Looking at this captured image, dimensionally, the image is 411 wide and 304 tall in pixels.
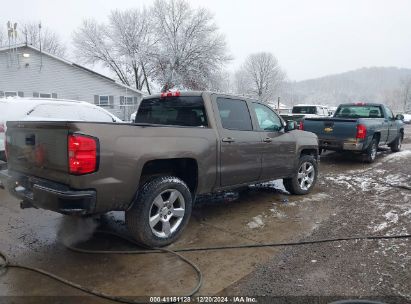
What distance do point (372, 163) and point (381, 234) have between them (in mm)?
6442

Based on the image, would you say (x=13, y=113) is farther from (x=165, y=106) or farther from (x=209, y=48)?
(x=209, y=48)

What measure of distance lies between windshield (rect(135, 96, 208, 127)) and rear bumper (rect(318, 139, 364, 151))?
6158 millimetres

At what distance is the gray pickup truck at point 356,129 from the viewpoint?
365 inches

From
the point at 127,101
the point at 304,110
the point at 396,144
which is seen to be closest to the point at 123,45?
the point at 127,101

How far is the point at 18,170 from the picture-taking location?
3922 mm

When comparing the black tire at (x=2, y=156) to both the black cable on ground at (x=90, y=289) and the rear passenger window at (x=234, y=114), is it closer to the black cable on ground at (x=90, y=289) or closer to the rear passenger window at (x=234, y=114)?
the black cable on ground at (x=90, y=289)

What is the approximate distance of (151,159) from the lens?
12.0 feet

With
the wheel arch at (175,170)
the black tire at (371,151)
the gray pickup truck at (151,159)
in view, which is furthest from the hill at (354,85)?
the wheel arch at (175,170)

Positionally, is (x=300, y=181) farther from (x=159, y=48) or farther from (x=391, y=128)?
(x=159, y=48)

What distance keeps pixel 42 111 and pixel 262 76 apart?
177 feet

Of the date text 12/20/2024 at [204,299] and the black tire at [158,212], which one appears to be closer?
the date text 12/20/2024 at [204,299]

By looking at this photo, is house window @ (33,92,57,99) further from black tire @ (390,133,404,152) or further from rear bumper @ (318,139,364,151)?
black tire @ (390,133,404,152)

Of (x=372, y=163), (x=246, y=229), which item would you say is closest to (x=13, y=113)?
(x=246, y=229)

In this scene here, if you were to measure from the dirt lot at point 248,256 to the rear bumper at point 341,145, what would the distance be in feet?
11.2
